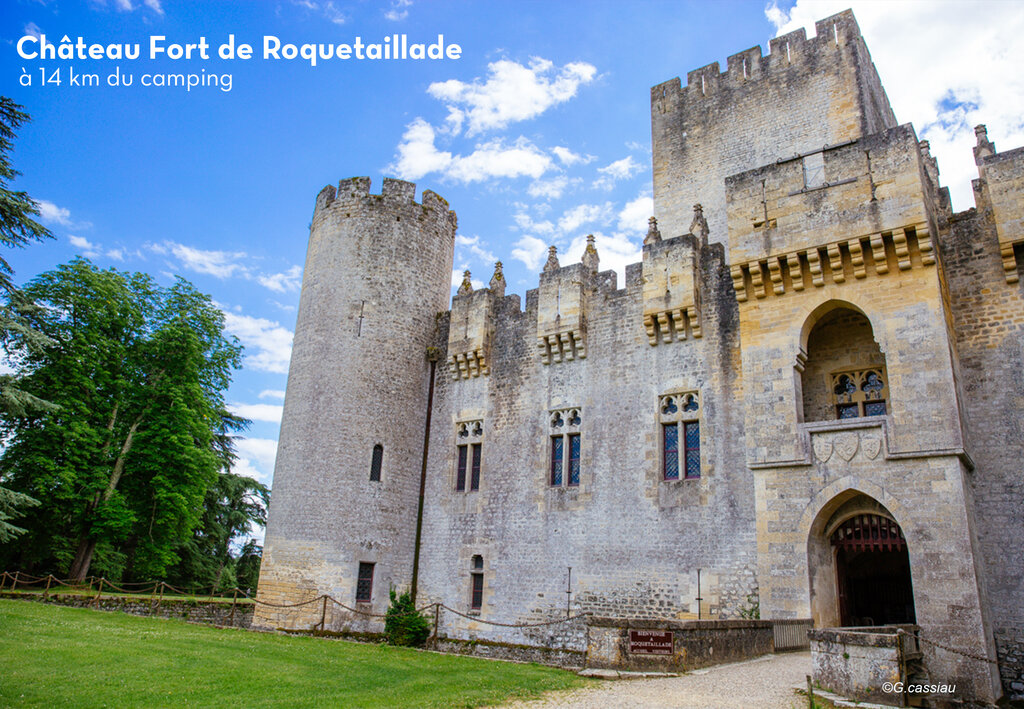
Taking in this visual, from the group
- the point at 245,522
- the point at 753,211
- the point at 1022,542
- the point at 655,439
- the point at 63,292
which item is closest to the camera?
the point at 1022,542

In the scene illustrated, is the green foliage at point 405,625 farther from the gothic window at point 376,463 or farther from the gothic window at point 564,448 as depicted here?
the gothic window at point 564,448

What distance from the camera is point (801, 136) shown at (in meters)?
19.2

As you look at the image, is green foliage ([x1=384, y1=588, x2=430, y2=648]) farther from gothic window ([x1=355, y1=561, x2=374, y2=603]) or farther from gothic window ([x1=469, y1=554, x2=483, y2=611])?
gothic window ([x1=469, y1=554, x2=483, y2=611])

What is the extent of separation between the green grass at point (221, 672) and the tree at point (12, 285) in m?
2.46

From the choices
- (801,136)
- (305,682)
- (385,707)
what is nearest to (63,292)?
(305,682)

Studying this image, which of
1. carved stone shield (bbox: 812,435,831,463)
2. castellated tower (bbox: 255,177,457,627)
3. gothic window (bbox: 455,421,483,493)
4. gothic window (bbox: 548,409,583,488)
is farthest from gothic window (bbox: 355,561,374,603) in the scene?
carved stone shield (bbox: 812,435,831,463)

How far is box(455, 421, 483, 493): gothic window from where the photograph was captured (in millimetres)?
20078

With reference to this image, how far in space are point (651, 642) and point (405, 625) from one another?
922cm

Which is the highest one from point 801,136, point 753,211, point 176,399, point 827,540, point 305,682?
point 801,136

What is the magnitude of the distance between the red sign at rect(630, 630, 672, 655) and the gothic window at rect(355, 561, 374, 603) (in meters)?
10.5

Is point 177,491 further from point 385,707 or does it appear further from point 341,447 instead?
point 385,707

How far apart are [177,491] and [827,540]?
20.1 meters

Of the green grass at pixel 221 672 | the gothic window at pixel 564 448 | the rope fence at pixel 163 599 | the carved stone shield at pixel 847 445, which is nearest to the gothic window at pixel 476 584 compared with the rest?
the rope fence at pixel 163 599

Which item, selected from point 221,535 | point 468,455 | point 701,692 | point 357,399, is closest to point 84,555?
point 221,535
